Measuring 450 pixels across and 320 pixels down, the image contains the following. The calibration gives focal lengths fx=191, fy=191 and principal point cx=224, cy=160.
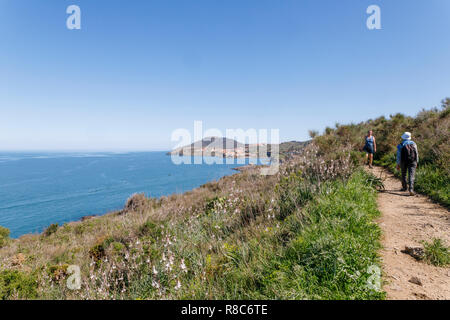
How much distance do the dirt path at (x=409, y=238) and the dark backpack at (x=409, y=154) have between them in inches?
47.2

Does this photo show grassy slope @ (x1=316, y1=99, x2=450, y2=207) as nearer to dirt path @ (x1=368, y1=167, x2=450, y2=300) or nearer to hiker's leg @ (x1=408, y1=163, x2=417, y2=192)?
hiker's leg @ (x1=408, y1=163, x2=417, y2=192)

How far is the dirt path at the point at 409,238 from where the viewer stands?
2455 mm

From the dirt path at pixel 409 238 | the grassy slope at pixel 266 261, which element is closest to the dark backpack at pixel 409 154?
the dirt path at pixel 409 238

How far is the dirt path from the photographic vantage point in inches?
96.7

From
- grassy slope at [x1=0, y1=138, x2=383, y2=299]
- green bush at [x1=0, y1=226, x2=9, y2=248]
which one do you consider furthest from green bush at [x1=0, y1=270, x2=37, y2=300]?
green bush at [x1=0, y1=226, x2=9, y2=248]

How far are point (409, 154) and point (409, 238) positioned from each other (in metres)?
4.67

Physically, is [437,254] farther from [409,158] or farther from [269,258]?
[409,158]

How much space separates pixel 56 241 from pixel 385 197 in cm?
1794

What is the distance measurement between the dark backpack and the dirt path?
3.93 ft

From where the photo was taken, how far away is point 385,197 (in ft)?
21.0

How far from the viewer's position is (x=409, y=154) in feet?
22.5

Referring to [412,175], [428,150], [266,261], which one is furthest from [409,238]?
[428,150]

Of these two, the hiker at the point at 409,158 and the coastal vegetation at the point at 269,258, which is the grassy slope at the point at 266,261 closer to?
the coastal vegetation at the point at 269,258
